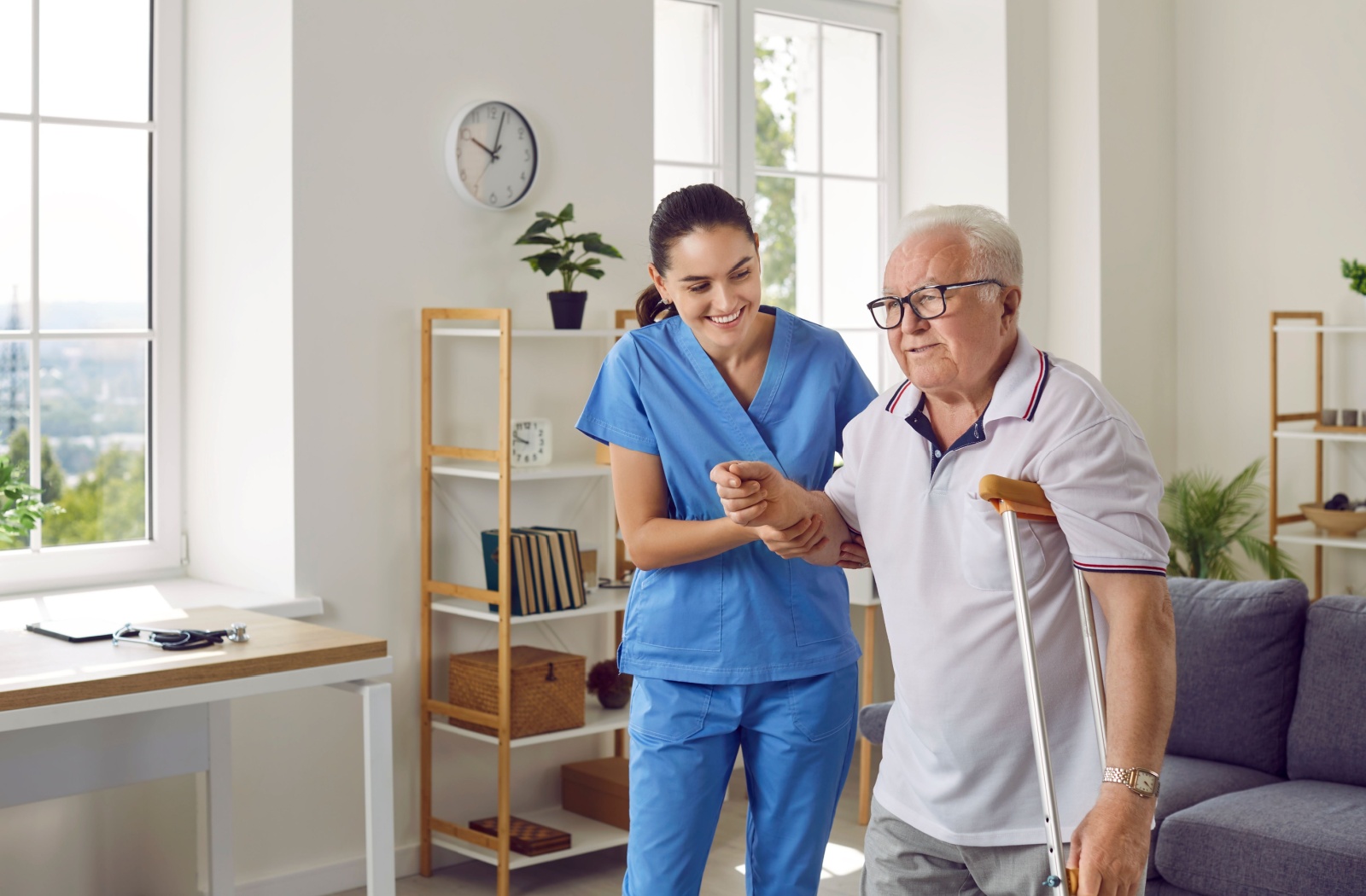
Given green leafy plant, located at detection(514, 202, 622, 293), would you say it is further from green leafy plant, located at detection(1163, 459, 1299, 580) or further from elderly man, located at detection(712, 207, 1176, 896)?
green leafy plant, located at detection(1163, 459, 1299, 580)

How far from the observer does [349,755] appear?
11.3ft

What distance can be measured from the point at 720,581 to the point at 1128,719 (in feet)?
2.48

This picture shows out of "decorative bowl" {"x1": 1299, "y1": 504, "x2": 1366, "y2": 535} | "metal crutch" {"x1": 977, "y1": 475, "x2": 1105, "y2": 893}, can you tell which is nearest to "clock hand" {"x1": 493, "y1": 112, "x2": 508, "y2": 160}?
"metal crutch" {"x1": 977, "y1": 475, "x2": 1105, "y2": 893}

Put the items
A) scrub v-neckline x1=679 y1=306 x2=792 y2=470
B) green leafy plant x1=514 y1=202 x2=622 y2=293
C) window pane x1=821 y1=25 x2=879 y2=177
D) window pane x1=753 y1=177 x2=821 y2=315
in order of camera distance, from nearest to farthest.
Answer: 1. scrub v-neckline x1=679 y1=306 x2=792 y2=470
2. green leafy plant x1=514 y1=202 x2=622 y2=293
3. window pane x1=753 y1=177 x2=821 y2=315
4. window pane x1=821 y1=25 x2=879 y2=177

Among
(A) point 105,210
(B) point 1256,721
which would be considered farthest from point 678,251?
(A) point 105,210

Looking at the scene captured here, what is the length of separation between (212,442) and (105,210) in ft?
2.12

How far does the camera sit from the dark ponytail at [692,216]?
6.13ft

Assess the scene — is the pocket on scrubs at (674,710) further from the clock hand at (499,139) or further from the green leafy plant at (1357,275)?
the green leafy plant at (1357,275)

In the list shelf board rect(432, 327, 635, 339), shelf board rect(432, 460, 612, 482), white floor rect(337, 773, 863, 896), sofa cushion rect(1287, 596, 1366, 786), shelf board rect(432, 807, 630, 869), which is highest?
shelf board rect(432, 327, 635, 339)

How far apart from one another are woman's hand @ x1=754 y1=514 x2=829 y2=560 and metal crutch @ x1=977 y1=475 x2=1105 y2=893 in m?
0.33

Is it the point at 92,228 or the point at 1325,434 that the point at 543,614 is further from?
the point at 1325,434

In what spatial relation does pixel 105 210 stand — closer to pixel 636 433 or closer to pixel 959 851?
pixel 636 433

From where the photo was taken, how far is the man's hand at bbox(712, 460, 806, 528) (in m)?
1.60

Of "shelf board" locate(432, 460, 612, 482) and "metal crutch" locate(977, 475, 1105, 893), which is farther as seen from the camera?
"shelf board" locate(432, 460, 612, 482)
